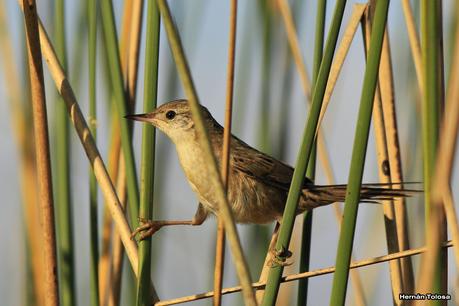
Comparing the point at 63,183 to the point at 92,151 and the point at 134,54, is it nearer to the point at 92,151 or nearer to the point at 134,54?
the point at 92,151

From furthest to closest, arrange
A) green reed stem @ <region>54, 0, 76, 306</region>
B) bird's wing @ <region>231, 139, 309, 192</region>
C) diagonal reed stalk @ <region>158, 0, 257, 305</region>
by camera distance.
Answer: bird's wing @ <region>231, 139, 309, 192</region> < green reed stem @ <region>54, 0, 76, 306</region> < diagonal reed stalk @ <region>158, 0, 257, 305</region>

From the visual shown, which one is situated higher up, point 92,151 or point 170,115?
point 170,115

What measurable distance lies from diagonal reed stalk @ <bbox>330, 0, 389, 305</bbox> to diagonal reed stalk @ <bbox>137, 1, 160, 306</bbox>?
0.57 metres

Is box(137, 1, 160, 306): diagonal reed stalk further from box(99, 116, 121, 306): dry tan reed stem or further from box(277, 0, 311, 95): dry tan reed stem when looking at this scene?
box(277, 0, 311, 95): dry tan reed stem

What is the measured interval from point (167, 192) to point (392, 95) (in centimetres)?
119

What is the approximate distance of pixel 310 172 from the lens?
239cm

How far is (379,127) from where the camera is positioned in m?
2.40

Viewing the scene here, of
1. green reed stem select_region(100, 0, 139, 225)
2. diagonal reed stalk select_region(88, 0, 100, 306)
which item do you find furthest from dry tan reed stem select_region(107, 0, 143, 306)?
green reed stem select_region(100, 0, 139, 225)

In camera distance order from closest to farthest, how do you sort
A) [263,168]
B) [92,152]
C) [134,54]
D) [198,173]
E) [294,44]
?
1. [92,152]
2. [134,54]
3. [294,44]
4. [198,173]
5. [263,168]

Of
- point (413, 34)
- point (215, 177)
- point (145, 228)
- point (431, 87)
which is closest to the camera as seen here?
point (215, 177)

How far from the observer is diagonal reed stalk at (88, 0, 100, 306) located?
2156mm

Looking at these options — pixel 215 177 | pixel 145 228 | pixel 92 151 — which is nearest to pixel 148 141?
pixel 92 151

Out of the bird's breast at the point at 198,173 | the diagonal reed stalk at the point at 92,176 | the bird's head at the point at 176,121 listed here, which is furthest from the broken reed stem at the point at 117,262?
the bird's head at the point at 176,121

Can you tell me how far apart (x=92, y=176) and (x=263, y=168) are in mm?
866
